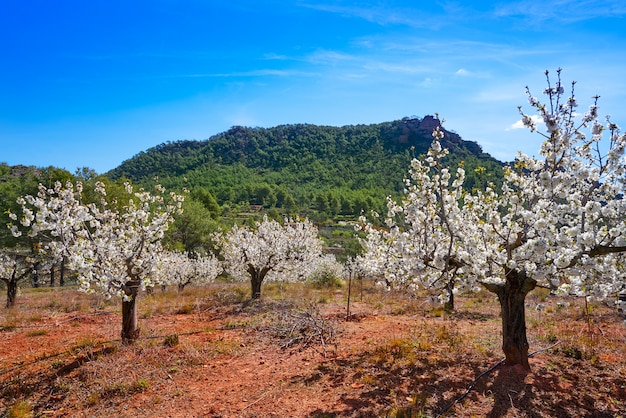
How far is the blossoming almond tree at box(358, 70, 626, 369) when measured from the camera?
504 cm

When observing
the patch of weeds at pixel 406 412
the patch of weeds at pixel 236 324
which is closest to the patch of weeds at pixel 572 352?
the patch of weeds at pixel 406 412

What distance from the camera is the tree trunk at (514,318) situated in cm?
692

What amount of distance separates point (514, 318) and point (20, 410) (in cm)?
999

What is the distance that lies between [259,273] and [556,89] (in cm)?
1553

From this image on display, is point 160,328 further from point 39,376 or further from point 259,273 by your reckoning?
point 259,273

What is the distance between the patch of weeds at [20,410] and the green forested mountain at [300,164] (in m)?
71.1

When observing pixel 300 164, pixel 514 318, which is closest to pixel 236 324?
pixel 514 318

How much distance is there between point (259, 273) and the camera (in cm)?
1803

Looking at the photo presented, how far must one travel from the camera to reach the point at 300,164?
125 m

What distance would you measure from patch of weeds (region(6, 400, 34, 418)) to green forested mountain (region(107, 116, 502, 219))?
71080 mm

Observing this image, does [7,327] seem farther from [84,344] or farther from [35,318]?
[84,344]

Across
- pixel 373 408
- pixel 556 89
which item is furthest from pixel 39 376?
pixel 556 89

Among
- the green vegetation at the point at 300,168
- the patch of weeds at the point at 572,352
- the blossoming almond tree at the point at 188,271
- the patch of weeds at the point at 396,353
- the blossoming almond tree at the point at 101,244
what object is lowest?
the blossoming almond tree at the point at 188,271

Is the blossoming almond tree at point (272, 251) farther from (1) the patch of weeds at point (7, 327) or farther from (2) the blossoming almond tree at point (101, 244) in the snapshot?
(1) the patch of weeds at point (7, 327)
